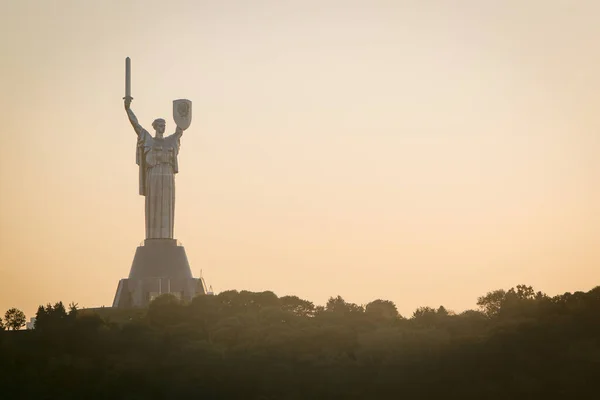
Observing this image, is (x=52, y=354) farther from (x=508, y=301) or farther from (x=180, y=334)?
(x=508, y=301)

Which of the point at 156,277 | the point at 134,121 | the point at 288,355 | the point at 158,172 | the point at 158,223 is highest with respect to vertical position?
the point at 134,121

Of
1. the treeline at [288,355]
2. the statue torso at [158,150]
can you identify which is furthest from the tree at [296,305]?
the statue torso at [158,150]

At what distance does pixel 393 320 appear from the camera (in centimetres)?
7350

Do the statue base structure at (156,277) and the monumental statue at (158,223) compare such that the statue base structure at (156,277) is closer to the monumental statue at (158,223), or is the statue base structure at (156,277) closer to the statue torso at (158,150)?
the monumental statue at (158,223)

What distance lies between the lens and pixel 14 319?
240 ft

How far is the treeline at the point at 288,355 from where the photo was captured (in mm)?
64062

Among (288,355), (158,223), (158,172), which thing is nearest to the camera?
(288,355)

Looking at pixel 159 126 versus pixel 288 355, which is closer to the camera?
pixel 288 355

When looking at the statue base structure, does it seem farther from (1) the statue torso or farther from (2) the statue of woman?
(1) the statue torso

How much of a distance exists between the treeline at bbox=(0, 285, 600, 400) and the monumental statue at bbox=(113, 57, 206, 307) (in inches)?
45.2

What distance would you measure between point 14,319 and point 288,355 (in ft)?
46.0

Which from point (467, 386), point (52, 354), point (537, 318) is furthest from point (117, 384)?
point (537, 318)

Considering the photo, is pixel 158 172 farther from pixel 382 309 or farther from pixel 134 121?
pixel 382 309

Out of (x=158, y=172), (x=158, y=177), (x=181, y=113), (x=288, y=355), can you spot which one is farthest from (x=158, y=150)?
(x=288, y=355)
